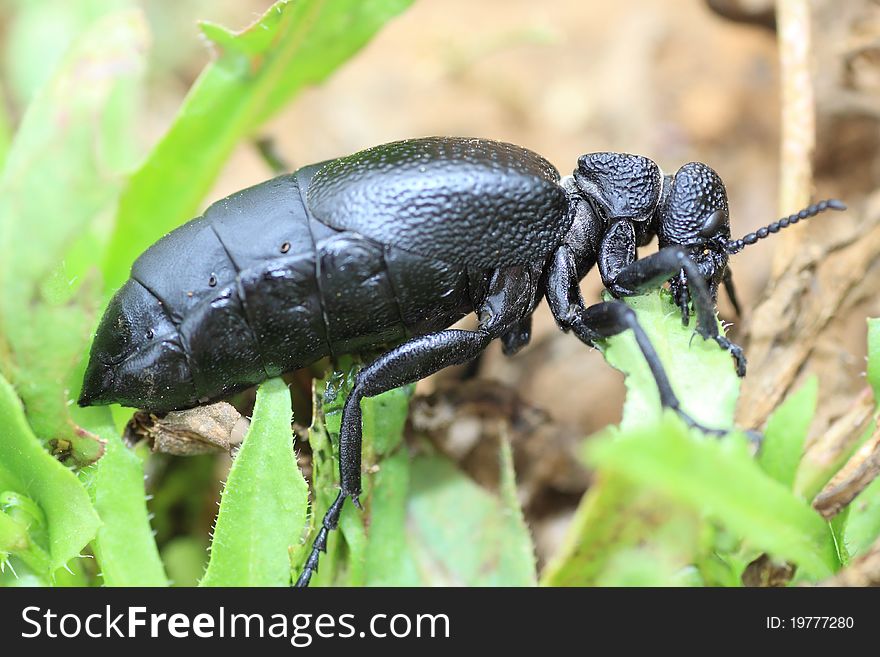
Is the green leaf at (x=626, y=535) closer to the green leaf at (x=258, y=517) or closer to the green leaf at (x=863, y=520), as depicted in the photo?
the green leaf at (x=863, y=520)

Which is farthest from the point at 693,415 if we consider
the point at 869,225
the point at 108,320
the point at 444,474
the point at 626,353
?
the point at 108,320

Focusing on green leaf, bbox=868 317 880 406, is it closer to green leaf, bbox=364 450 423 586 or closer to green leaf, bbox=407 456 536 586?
green leaf, bbox=407 456 536 586

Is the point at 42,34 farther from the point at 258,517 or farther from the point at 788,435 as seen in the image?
the point at 788,435

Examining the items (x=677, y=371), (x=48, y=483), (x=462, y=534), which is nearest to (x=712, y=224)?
(x=677, y=371)

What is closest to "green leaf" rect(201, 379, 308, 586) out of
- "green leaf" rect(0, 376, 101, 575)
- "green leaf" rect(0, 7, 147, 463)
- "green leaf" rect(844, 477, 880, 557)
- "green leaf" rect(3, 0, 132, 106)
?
"green leaf" rect(0, 376, 101, 575)

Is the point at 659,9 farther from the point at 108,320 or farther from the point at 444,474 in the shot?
the point at 108,320
